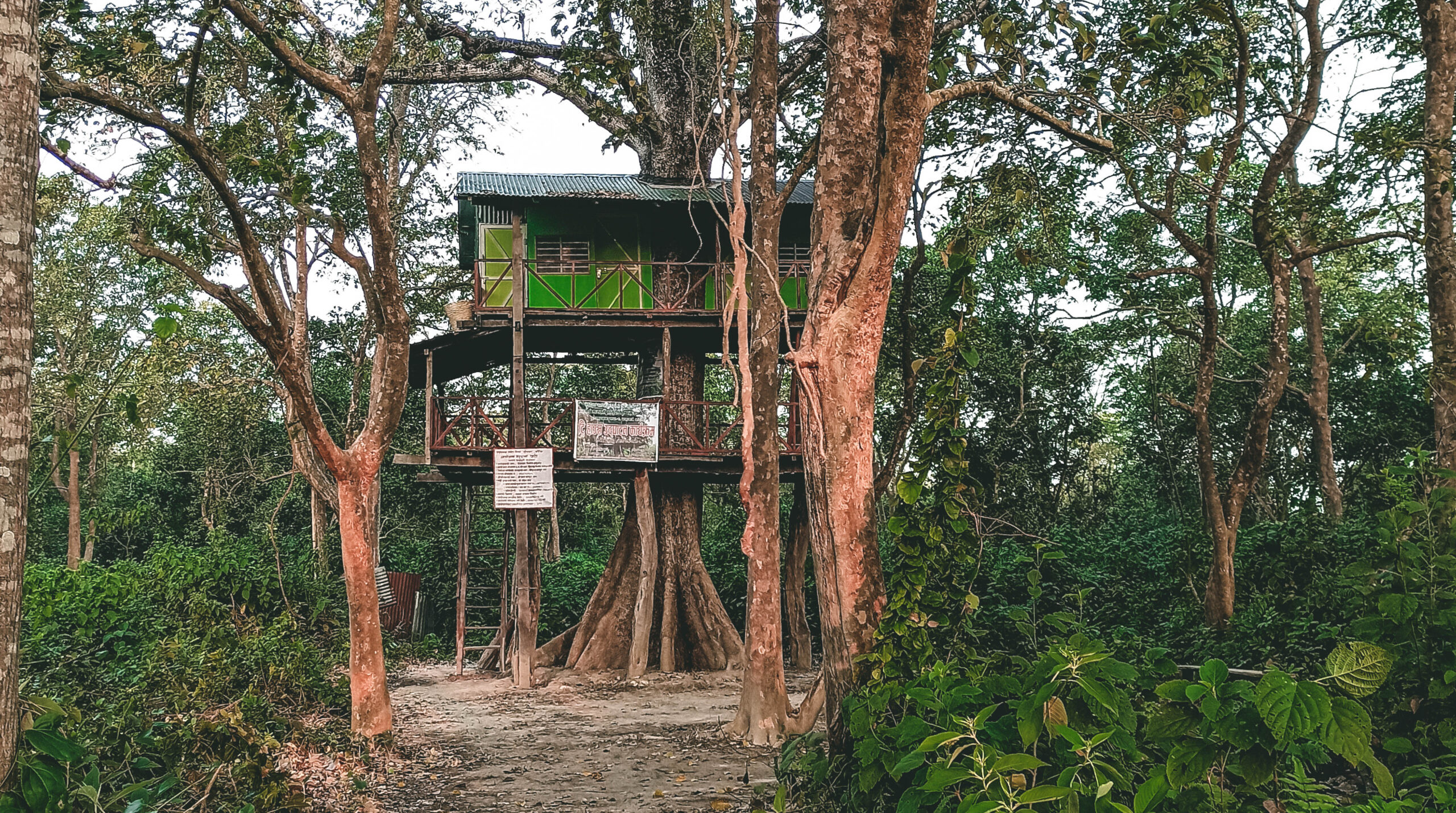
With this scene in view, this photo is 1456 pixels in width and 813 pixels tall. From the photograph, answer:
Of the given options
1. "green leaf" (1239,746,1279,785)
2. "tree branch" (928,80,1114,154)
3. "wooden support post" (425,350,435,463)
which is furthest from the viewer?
"wooden support post" (425,350,435,463)

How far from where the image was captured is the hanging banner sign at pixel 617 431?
14750 mm

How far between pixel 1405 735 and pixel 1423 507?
822mm

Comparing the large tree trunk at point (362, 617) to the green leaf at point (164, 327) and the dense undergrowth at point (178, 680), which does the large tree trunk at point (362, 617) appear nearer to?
the dense undergrowth at point (178, 680)

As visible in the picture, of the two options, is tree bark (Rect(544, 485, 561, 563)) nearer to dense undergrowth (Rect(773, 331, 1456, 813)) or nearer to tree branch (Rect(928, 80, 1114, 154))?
dense undergrowth (Rect(773, 331, 1456, 813))

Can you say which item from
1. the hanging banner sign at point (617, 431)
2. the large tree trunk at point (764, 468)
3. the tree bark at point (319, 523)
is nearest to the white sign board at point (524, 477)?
the hanging banner sign at point (617, 431)

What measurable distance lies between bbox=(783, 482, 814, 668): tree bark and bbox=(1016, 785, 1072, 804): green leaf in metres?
13.3

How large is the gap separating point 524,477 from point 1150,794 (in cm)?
1247

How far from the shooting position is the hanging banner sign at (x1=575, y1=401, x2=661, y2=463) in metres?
14.8

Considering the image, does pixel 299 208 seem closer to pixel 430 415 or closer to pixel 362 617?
pixel 362 617

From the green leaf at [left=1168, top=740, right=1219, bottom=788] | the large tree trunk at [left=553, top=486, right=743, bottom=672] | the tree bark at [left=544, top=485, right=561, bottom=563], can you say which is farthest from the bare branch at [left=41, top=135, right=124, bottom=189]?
the tree bark at [left=544, top=485, right=561, bottom=563]

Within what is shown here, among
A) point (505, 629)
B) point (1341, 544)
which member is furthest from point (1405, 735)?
point (505, 629)

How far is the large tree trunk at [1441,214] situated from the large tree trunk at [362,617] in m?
8.41

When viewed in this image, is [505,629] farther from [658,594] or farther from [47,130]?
[47,130]

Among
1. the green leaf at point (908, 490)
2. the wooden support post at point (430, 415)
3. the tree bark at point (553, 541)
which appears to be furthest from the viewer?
the tree bark at point (553, 541)
